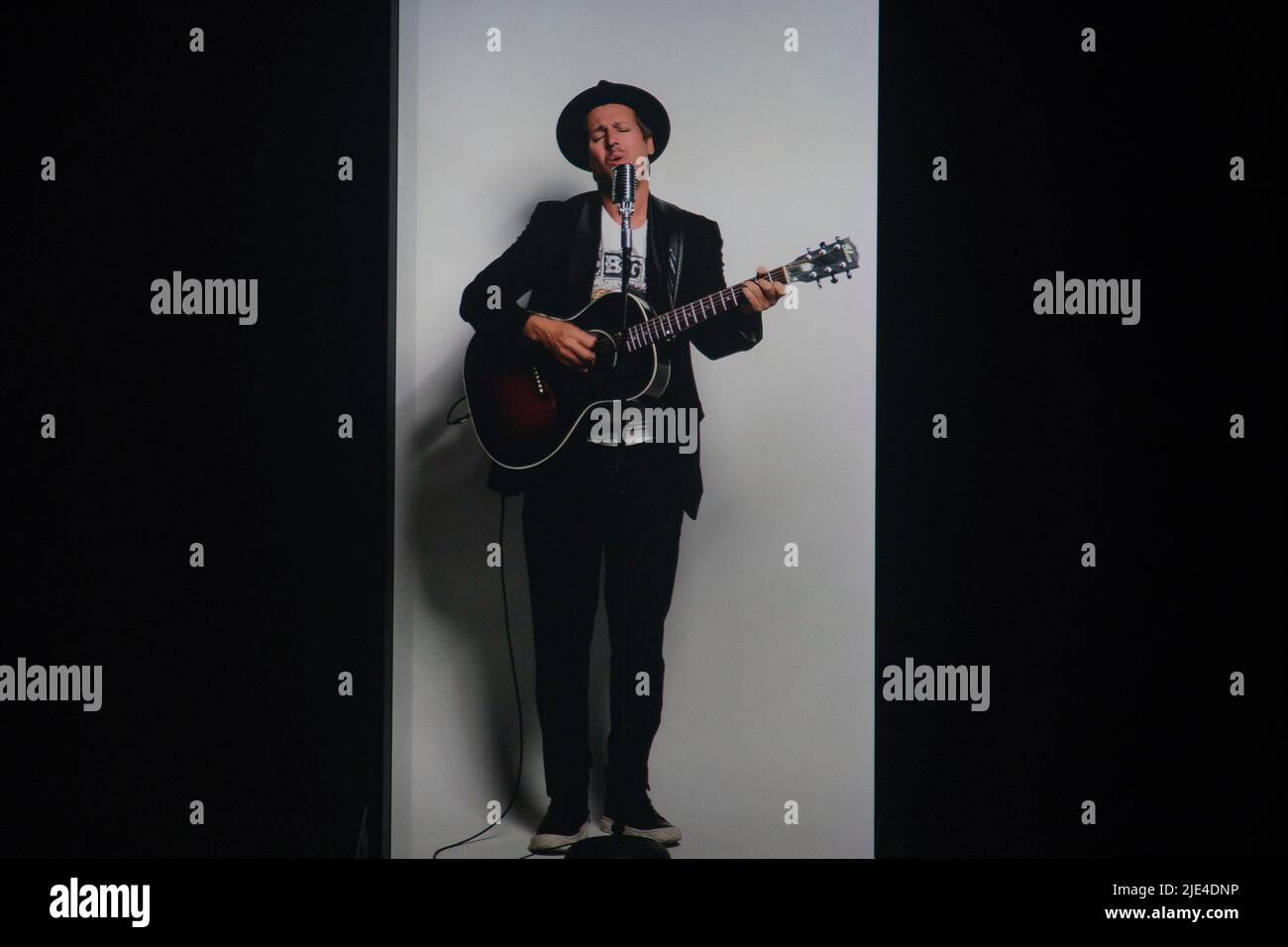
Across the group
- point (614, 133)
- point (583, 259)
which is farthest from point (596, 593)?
point (614, 133)

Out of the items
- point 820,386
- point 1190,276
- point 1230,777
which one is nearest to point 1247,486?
point 1190,276

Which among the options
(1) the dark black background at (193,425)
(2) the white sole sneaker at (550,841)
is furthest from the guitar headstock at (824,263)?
(2) the white sole sneaker at (550,841)

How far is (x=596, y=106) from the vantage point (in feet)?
8.55

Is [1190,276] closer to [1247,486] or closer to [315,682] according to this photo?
[1247,486]

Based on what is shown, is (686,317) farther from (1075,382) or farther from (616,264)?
(1075,382)

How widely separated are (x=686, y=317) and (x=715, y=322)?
3.1 inches

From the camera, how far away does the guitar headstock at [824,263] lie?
254 cm

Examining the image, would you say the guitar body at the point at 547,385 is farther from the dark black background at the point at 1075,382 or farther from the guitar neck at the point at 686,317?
the dark black background at the point at 1075,382

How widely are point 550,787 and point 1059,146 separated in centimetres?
200

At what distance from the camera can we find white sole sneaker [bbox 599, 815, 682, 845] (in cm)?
259

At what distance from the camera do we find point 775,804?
104 inches

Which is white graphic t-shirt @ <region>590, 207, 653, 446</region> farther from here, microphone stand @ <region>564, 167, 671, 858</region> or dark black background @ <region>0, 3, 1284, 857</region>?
dark black background @ <region>0, 3, 1284, 857</region>

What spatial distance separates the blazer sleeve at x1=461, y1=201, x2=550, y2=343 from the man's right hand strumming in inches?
3.8
